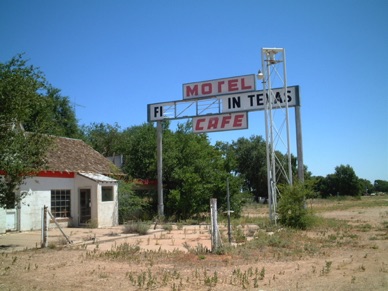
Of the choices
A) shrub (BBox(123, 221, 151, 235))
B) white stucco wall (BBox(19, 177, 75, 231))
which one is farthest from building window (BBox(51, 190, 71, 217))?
shrub (BBox(123, 221, 151, 235))

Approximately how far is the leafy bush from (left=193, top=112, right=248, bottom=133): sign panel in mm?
5615

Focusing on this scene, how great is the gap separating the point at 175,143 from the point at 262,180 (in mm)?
43893

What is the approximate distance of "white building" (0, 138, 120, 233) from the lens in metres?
21.2

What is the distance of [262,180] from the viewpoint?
71188 mm

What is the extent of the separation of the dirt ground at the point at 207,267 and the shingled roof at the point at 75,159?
32.4 feet

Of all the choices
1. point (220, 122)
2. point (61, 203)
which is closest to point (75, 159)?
point (61, 203)

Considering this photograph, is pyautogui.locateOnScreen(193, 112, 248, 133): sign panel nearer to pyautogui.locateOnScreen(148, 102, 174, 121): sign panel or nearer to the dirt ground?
pyautogui.locateOnScreen(148, 102, 174, 121): sign panel

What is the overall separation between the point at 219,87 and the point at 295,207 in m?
9.08

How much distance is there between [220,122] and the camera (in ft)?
79.5

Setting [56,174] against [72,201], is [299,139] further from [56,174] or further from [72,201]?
[56,174]

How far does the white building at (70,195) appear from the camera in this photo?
21.2 m

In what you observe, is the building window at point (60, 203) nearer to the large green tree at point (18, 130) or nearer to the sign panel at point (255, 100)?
the large green tree at point (18, 130)

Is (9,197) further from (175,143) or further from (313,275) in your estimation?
(175,143)

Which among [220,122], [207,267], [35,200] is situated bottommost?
[207,267]
